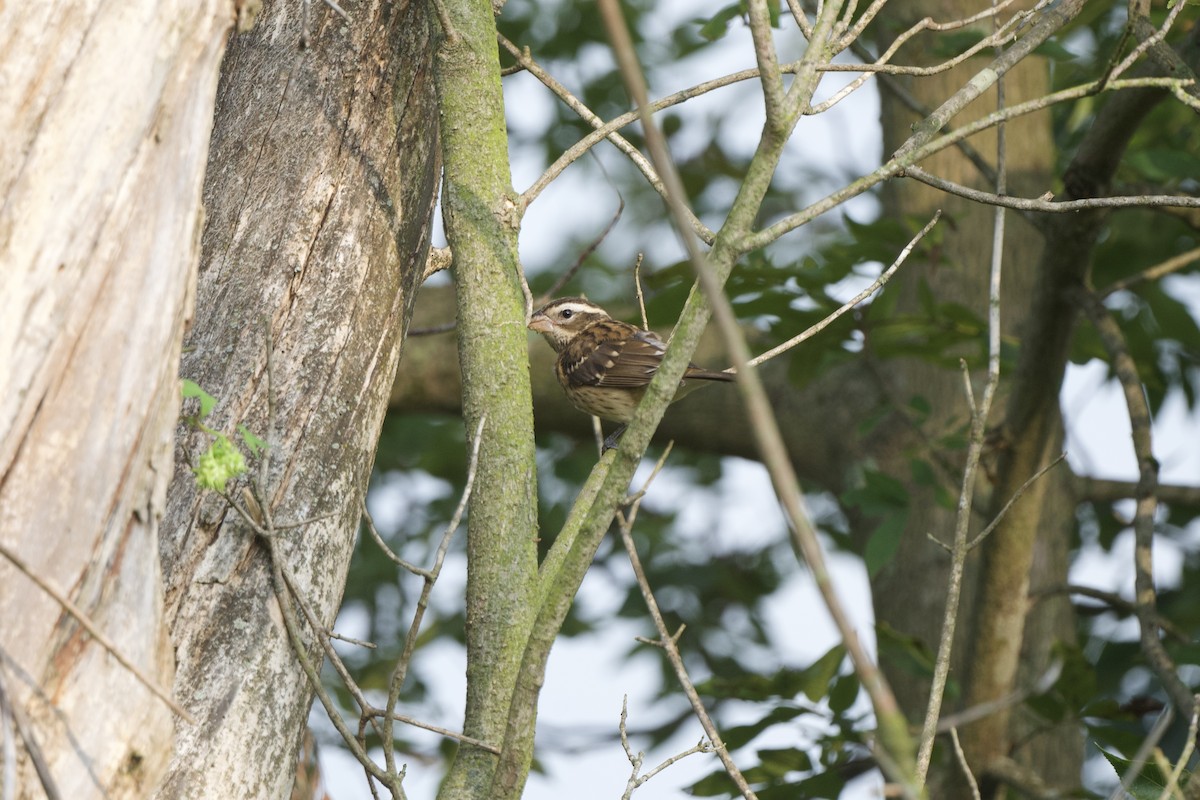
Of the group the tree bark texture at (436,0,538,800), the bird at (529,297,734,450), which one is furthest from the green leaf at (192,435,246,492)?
the bird at (529,297,734,450)

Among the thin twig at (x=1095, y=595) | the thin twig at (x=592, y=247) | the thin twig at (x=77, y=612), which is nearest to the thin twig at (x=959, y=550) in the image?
the thin twig at (x=592, y=247)

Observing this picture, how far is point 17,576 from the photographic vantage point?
1.89 m

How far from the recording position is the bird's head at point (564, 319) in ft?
22.8

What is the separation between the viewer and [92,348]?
198 centimetres

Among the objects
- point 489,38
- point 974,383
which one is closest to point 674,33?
point 974,383

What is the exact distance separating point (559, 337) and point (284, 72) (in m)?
3.94

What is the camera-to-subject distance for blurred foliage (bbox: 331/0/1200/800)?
4883 mm

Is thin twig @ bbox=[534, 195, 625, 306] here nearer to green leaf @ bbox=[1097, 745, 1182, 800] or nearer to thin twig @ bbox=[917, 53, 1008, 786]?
thin twig @ bbox=[917, 53, 1008, 786]

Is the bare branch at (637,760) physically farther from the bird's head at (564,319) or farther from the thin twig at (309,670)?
the bird's head at (564,319)

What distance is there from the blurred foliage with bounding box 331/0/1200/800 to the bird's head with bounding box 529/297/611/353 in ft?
1.19

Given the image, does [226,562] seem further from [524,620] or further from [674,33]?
[674,33]

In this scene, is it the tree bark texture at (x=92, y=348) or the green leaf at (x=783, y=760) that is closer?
the tree bark texture at (x=92, y=348)

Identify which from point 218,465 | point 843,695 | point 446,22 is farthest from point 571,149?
point 843,695

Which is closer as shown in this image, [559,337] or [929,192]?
[929,192]
